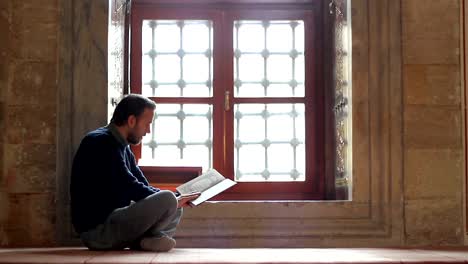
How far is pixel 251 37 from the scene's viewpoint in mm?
6008

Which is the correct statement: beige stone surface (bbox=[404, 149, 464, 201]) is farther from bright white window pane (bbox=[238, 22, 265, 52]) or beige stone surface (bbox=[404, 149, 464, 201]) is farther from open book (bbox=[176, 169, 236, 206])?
bright white window pane (bbox=[238, 22, 265, 52])

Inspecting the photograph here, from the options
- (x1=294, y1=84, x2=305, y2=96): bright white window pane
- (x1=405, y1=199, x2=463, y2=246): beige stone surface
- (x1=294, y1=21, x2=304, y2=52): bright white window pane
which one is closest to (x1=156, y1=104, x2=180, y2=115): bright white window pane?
(x1=294, y1=84, x2=305, y2=96): bright white window pane

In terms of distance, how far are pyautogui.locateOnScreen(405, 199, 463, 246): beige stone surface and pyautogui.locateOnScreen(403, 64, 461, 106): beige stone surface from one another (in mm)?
643

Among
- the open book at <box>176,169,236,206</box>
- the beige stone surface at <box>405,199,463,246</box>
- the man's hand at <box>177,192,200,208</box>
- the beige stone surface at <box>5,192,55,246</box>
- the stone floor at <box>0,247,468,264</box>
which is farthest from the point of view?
the beige stone surface at <box>405,199,463,246</box>

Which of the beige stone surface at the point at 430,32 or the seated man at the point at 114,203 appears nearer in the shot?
the seated man at the point at 114,203

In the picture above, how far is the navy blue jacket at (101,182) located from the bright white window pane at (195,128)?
1.73 metres

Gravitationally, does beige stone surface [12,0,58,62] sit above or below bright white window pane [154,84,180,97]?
above

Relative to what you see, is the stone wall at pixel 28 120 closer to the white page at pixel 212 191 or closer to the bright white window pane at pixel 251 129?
the white page at pixel 212 191

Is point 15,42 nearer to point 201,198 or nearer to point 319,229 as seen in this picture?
point 201,198

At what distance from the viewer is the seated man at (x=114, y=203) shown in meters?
4.06

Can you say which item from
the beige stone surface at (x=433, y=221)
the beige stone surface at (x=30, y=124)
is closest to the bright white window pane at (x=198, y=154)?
the beige stone surface at (x=30, y=124)

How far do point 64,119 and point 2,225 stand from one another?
764mm

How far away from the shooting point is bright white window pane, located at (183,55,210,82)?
5.96 metres

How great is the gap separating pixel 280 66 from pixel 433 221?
1767 mm
